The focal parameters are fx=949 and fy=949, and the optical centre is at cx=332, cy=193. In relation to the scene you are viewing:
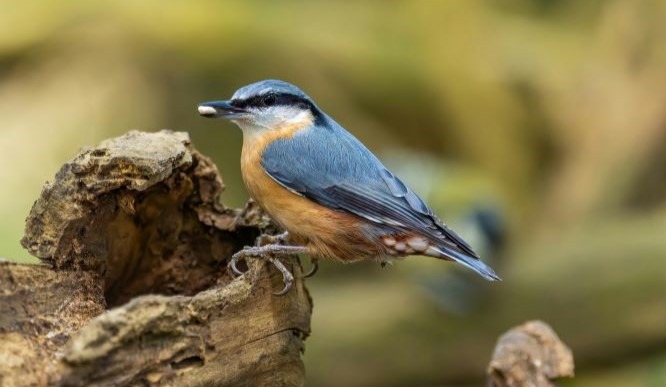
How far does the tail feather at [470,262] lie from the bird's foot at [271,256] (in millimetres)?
400

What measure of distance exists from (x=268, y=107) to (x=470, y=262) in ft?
2.35

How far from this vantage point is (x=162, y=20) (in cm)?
542

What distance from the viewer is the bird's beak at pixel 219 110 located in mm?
2529

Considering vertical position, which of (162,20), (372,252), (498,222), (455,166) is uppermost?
(162,20)

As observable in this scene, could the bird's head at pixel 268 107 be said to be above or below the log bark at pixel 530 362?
above

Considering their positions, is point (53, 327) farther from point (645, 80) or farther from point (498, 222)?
point (645, 80)

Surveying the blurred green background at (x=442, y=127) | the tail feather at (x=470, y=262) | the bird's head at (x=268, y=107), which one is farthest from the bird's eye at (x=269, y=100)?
the blurred green background at (x=442, y=127)

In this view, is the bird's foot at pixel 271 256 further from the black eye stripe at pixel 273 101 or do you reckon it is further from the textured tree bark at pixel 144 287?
the black eye stripe at pixel 273 101

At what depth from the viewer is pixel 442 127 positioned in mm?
5977

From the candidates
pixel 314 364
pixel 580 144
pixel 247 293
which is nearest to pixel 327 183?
pixel 247 293

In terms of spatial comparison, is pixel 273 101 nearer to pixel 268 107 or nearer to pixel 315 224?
pixel 268 107

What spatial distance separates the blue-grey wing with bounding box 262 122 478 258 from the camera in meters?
2.46

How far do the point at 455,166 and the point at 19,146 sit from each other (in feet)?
8.18

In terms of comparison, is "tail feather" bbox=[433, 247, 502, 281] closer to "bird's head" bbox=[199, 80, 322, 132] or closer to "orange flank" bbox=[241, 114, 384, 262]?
"orange flank" bbox=[241, 114, 384, 262]
